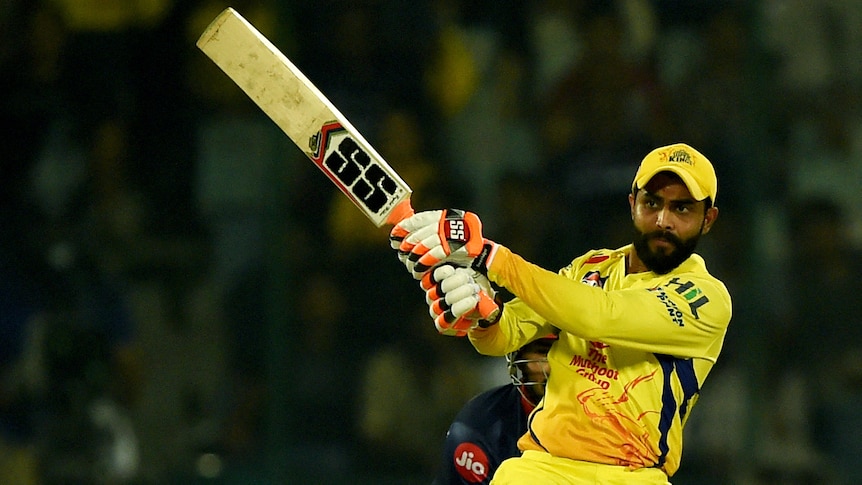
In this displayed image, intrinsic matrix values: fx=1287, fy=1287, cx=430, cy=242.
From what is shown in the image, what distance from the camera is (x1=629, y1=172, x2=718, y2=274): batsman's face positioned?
325 centimetres

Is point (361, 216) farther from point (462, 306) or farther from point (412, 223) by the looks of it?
point (462, 306)

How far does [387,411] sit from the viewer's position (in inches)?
235

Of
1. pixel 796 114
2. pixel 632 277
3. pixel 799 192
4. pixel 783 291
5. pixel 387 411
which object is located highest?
pixel 796 114

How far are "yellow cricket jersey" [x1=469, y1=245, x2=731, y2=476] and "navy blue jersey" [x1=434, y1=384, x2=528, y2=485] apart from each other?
723mm

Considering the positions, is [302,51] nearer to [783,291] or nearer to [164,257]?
[164,257]

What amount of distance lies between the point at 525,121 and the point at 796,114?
1287mm

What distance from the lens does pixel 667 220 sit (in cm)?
325

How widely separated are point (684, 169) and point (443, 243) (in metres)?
0.66

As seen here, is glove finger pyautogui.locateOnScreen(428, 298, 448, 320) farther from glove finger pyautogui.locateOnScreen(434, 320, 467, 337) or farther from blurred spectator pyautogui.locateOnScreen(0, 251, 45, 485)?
blurred spectator pyautogui.locateOnScreen(0, 251, 45, 485)

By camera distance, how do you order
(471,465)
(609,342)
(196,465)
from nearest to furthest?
(609,342) → (471,465) → (196,465)

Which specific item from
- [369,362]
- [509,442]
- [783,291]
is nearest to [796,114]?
[783,291]

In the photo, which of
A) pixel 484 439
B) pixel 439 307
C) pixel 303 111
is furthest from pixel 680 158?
pixel 484 439

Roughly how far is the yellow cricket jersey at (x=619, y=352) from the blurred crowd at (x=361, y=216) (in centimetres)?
263

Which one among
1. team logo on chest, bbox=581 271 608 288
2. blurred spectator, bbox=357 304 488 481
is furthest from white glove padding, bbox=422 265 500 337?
blurred spectator, bbox=357 304 488 481
